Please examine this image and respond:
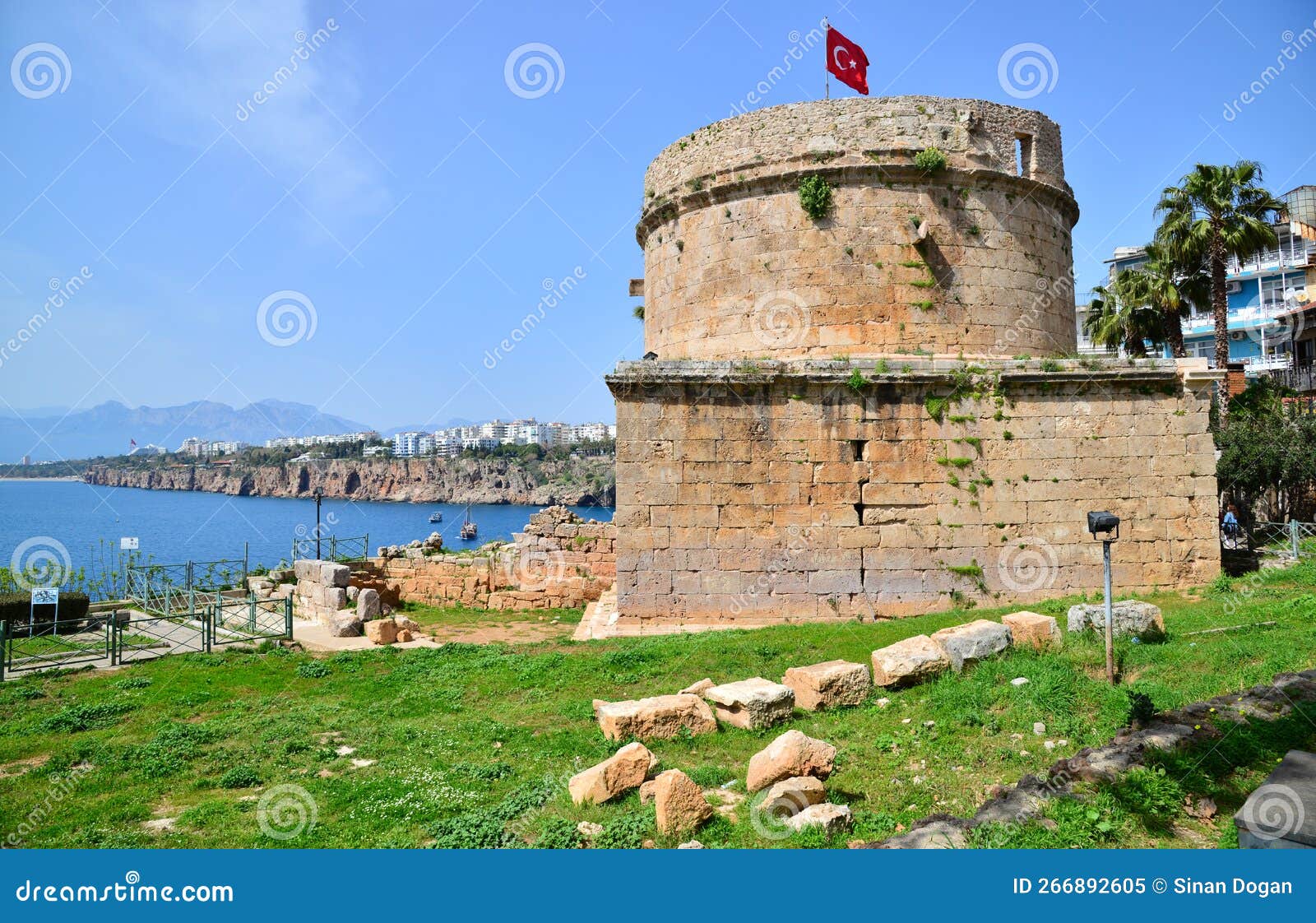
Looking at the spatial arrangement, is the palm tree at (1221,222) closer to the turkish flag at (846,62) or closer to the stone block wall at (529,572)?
the turkish flag at (846,62)

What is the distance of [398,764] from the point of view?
7.13 metres

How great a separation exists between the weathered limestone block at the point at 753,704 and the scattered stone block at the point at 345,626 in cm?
989

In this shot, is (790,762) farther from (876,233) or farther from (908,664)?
(876,233)

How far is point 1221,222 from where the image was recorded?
22469 mm

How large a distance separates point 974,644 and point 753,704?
286 cm

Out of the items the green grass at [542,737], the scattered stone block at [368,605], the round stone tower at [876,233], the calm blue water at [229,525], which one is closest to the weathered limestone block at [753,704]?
the green grass at [542,737]

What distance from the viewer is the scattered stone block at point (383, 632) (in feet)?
47.3

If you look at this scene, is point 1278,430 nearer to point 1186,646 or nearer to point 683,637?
point 1186,646

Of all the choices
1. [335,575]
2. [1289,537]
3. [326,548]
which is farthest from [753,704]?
[326,548]

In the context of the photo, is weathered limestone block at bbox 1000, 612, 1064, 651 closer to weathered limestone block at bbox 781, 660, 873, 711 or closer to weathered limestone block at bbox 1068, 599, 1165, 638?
weathered limestone block at bbox 1068, 599, 1165, 638

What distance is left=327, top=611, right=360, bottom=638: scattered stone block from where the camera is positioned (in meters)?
15.0

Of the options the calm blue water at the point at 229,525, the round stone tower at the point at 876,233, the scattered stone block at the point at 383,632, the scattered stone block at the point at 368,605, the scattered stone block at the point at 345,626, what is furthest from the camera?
the calm blue water at the point at 229,525

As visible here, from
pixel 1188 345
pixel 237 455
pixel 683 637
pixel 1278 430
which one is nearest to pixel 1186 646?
pixel 683 637

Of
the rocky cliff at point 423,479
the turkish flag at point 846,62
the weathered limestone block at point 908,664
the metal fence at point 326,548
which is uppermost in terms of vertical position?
the turkish flag at point 846,62
